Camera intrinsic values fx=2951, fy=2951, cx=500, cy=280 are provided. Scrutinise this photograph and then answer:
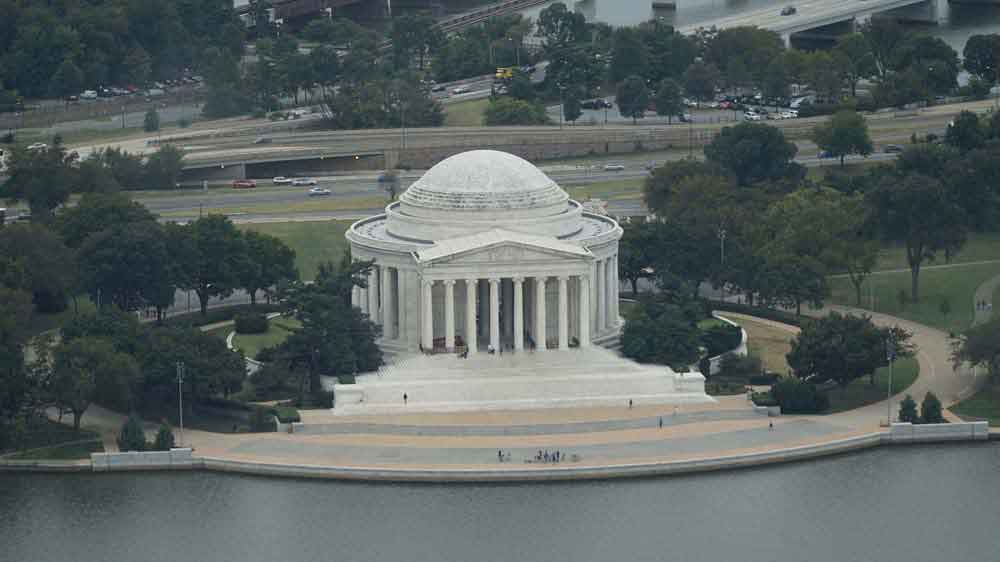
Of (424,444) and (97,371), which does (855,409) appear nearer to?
(424,444)

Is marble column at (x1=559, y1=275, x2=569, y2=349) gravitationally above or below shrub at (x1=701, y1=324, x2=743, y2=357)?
above

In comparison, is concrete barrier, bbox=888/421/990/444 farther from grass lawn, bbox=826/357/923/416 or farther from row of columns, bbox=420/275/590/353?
row of columns, bbox=420/275/590/353

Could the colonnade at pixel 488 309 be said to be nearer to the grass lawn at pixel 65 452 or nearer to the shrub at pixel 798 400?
the shrub at pixel 798 400

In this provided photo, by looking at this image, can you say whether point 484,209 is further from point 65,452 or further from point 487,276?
point 65,452

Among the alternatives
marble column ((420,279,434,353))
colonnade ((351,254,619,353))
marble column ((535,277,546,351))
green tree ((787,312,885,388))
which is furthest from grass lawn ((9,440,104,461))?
green tree ((787,312,885,388))

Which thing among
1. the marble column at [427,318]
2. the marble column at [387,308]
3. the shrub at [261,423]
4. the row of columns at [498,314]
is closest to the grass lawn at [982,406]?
the row of columns at [498,314]

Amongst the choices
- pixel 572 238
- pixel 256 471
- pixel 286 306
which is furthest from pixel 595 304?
pixel 256 471
